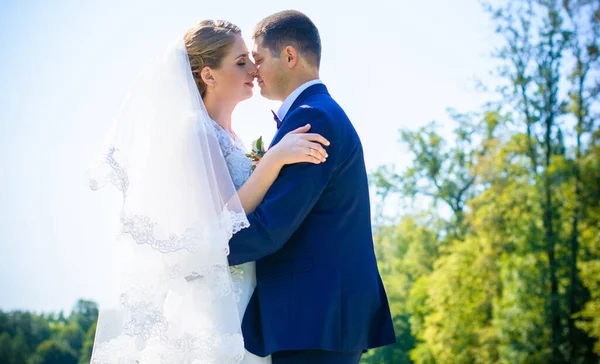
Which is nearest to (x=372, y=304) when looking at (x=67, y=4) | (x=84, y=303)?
(x=84, y=303)

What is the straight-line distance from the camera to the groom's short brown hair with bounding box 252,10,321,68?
3424 mm

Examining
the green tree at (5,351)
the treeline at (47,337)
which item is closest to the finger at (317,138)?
the treeline at (47,337)

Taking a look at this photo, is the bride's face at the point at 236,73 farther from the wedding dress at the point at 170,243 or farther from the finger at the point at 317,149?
the finger at the point at 317,149

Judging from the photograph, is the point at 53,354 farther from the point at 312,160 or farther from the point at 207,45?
the point at 312,160

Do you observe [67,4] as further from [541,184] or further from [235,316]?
[235,316]

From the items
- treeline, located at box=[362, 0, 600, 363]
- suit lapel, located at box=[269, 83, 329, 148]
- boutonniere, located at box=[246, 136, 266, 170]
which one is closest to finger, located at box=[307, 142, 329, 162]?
suit lapel, located at box=[269, 83, 329, 148]

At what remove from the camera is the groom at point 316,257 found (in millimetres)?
2932

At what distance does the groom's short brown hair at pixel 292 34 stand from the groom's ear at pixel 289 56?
0.02 m

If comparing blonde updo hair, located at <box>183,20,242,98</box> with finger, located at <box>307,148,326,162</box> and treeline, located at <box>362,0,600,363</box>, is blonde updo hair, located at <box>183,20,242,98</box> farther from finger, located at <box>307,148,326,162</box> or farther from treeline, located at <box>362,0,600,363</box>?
treeline, located at <box>362,0,600,363</box>

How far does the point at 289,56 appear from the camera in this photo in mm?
3428

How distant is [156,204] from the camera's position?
2.99 meters

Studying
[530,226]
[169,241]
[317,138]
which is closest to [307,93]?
[317,138]

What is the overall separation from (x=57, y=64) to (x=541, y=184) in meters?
49.7

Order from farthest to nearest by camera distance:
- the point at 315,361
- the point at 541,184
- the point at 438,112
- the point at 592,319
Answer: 1. the point at 438,112
2. the point at 541,184
3. the point at 592,319
4. the point at 315,361
